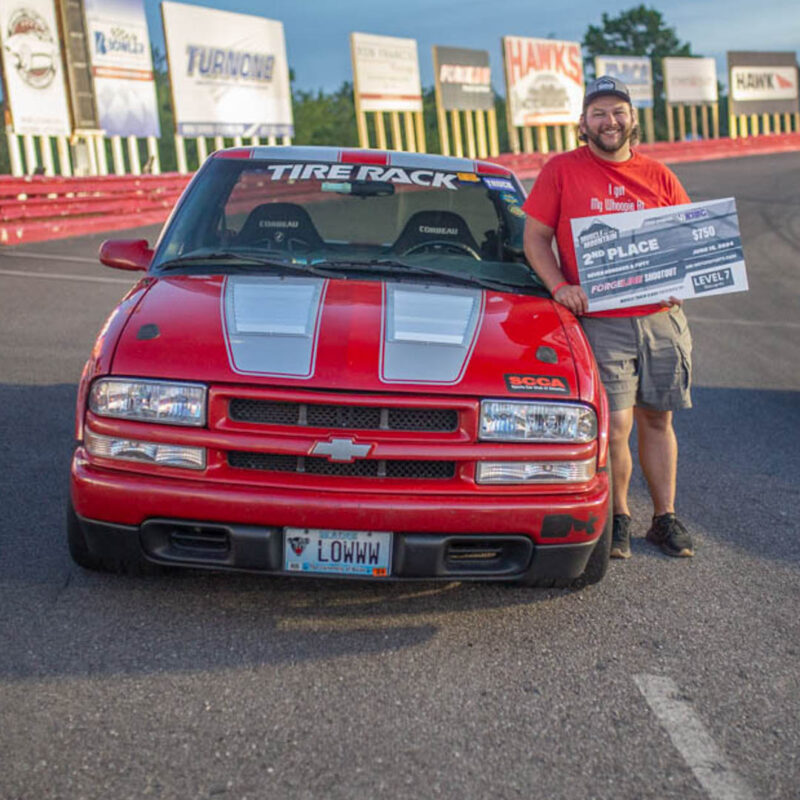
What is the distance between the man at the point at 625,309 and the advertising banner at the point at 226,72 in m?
28.7

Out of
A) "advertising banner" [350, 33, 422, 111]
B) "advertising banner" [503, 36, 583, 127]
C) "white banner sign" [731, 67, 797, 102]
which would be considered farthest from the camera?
"white banner sign" [731, 67, 797, 102]

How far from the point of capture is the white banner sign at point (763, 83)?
203 feet

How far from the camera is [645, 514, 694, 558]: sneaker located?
4574 mm

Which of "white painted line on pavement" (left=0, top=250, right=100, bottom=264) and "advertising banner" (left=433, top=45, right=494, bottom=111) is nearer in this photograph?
"white painted line on pavement" (left=0, top=250, right=100, bottom=264)

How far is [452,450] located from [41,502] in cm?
220

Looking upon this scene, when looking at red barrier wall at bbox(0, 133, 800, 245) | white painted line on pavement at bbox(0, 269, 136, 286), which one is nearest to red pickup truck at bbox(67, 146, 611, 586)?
white painted line on pavement at bbox(0, 269, 136, 286)

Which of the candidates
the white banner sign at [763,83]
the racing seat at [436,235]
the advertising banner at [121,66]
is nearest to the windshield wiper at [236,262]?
the racing seat at [436,235]

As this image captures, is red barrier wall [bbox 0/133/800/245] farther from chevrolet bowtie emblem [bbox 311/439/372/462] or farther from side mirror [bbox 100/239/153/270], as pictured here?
chevrolet bowtie emblem [bbox 311/439/372/462]

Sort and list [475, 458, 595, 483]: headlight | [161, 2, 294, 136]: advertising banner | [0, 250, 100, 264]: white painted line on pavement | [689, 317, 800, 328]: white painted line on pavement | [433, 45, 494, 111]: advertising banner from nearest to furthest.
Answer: [475, 458, 595, 483]: headlight
[689, 317, 800, 328]: white painted line on pavement
[0, 250, 100, 264]: white painted line on pavement
[161, 2, 294, 136]: advertising banner
[433, 45, 494, 111]: advertising banner

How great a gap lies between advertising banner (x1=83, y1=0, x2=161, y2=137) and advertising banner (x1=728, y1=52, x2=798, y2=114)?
39.4 metres

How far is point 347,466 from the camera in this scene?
3.54 m

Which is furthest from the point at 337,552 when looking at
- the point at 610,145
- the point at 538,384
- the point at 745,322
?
the point at 745,322

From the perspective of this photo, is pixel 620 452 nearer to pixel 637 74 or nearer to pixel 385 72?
pixel 385 72

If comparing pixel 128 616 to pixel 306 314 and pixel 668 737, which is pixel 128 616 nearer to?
pixel 306 314
